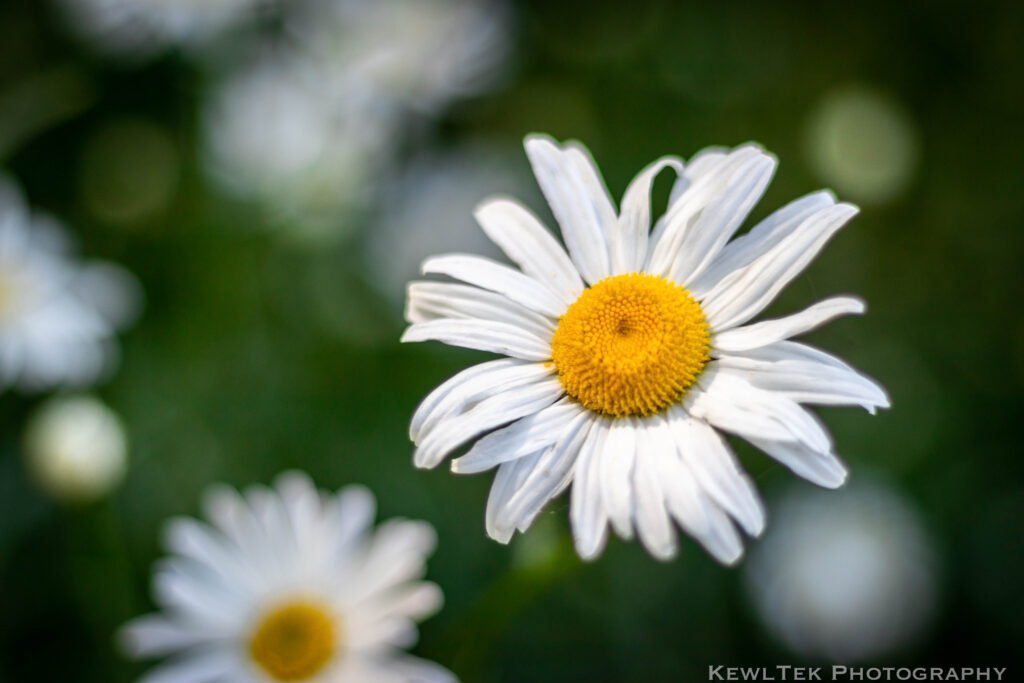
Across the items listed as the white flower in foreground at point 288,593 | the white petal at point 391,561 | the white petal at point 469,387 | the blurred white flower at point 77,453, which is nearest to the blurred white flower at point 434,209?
the blurred white flower at point 77,453

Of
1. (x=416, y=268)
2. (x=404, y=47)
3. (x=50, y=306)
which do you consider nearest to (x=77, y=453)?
(x=50, y=306)

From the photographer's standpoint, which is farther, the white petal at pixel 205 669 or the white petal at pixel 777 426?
the white petal at pixel 205 669

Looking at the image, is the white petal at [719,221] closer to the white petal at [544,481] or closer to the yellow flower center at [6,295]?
the white petal at [544,481]

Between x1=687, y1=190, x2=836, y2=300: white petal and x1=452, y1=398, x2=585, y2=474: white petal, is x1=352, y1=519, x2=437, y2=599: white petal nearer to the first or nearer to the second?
x1=452, y1=398, x2=585, y2=474: white petal

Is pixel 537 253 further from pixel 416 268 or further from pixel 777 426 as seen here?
pixel 416 268

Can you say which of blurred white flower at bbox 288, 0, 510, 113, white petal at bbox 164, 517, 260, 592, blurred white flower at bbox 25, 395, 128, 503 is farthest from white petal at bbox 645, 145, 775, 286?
blurred white flower at bbox 288, 0, 510, 113

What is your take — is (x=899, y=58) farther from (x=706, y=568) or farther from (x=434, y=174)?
(x=706, y=568)
